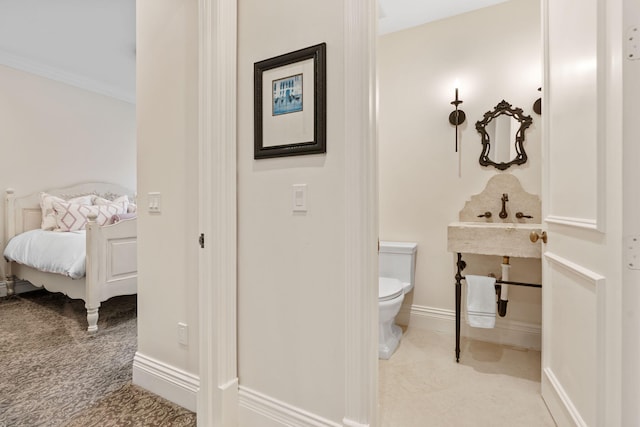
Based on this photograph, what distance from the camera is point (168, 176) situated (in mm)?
1665

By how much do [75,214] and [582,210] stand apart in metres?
4.37

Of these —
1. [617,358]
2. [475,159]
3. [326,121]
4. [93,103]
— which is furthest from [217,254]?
[93,103]

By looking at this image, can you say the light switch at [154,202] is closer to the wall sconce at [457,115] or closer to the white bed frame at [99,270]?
the white bed frame at [99,270]

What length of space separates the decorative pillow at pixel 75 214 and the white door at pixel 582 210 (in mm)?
4005

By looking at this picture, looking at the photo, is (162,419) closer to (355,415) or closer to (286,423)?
(286,423)

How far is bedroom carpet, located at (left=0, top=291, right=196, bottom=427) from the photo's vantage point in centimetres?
152

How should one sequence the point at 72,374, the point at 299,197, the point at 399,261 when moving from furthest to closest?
the point at 399,261, the point at 72,374, the point at 299,197

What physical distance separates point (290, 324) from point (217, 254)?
17.8 inches

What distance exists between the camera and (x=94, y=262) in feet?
8.33

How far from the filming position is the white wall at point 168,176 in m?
1.58

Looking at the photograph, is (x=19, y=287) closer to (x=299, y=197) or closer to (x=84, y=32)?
(x=84, y=32)

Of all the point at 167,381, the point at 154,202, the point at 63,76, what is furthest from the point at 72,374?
the point at 63,76

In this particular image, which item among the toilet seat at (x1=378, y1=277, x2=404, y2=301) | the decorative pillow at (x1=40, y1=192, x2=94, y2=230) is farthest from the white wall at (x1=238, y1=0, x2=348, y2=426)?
the decorative pillow at (x1=40, y1=192, x2=94, y2=230)

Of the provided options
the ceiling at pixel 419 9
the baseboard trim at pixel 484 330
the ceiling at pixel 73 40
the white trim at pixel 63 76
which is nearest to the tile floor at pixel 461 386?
the baseboard trim at pixel 484 330
